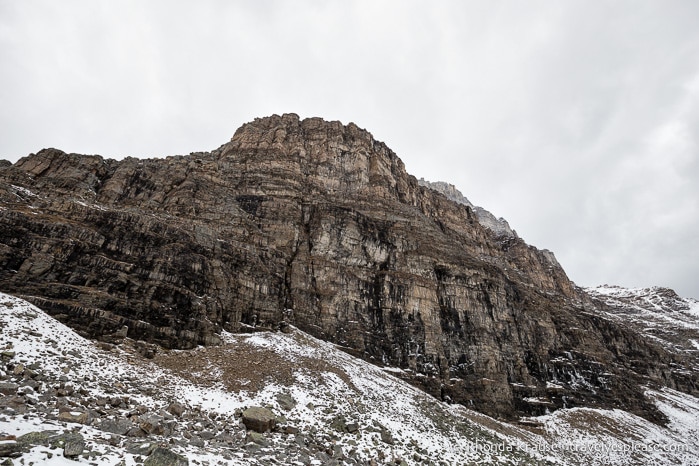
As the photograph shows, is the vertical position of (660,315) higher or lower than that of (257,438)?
higher

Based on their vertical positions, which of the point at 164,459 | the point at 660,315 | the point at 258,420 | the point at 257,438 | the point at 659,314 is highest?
the point at 659,314

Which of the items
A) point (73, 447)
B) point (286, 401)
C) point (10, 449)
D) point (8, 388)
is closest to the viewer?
point (10, 449)

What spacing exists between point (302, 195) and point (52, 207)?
30.4m

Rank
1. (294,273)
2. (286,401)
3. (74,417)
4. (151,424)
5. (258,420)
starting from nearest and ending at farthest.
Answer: (74,417)
(151,424)
(258,420)
(286,401)
(294,273)

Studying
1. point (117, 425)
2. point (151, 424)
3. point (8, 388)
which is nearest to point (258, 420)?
point (151, 424)

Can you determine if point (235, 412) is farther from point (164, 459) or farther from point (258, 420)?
point (164, 459)

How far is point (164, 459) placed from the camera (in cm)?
1199

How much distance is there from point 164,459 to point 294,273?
32491 mm

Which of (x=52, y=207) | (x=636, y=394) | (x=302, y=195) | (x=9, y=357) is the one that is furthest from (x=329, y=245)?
(x=636, y=394)

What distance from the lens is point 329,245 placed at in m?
49.1

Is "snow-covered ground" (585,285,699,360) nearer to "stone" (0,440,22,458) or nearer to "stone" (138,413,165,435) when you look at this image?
"stone" (138,413,165,435)

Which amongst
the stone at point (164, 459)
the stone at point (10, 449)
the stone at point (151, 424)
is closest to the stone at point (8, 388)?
the stone at point (151, 424)

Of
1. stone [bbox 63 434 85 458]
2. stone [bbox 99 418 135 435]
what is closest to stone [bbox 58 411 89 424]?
stone [bbox 99 418 135 435]

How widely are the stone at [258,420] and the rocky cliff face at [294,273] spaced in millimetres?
11176
